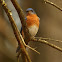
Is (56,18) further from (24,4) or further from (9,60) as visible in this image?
(9,60)

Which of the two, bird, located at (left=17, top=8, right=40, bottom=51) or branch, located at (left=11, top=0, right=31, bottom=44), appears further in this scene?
bird, located at (left=17, top=8, right=40, bottom=51)

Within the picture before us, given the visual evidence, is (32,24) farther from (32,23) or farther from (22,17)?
(22,17)

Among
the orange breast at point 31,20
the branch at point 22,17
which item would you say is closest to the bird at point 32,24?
the orange breast at point 31,20

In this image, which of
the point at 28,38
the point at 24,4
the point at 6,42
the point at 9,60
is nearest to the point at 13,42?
the point at 6,42

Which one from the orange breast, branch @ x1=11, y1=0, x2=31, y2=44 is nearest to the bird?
the orange breast

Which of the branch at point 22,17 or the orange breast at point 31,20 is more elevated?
the branch at point 22,17

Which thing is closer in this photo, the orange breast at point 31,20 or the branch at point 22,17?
the branch at point 22,17

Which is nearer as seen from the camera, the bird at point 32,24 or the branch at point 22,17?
the branch at point 22,17

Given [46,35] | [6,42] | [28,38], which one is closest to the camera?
[28,38]

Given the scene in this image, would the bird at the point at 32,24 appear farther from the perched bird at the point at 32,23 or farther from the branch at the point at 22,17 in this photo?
the branch at the point at 22,17

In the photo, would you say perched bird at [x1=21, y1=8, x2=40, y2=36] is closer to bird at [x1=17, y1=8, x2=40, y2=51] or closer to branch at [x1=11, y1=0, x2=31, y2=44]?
bird at [x1=17, y1=8, x2=40, y2=51]

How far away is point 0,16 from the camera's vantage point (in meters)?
5.54

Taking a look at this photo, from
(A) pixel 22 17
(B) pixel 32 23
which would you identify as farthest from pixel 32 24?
(A) pixel 22 17

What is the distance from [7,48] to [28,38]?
371cm
